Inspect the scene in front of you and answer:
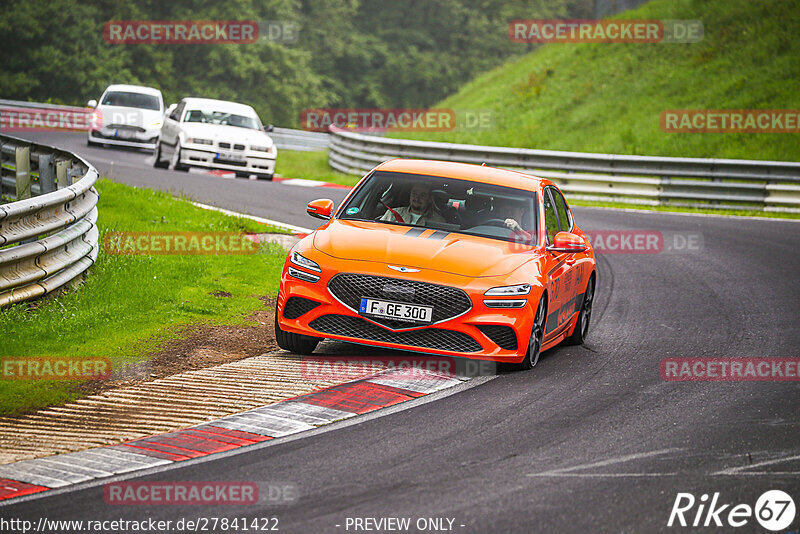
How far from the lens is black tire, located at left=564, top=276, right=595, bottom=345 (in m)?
10.2

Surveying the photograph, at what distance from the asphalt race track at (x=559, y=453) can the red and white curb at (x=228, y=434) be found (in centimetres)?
19

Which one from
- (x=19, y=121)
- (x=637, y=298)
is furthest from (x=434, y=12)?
(x=637, y=298)

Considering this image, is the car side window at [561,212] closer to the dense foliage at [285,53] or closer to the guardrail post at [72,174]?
the guardrail post at [72,174]

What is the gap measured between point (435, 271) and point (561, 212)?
2575mm

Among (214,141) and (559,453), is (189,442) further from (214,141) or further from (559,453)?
(214,141)

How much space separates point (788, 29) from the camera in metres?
34.4

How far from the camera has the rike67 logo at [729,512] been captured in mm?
5293

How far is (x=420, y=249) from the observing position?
339 inches

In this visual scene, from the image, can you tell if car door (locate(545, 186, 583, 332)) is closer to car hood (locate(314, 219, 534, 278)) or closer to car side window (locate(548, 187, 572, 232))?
car side window (locate(548, 187, 572, 232))

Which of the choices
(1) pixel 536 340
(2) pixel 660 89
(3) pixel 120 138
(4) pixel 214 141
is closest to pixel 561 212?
(1) pixel 536 340

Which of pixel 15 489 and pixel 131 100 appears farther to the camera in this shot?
pixel 131 100

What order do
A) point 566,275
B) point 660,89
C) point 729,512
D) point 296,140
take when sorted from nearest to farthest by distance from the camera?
point 729,512
point 566,275
point 660,89
point 296,140

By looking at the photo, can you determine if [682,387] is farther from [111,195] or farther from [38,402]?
[111,195]

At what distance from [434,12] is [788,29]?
46356mm
